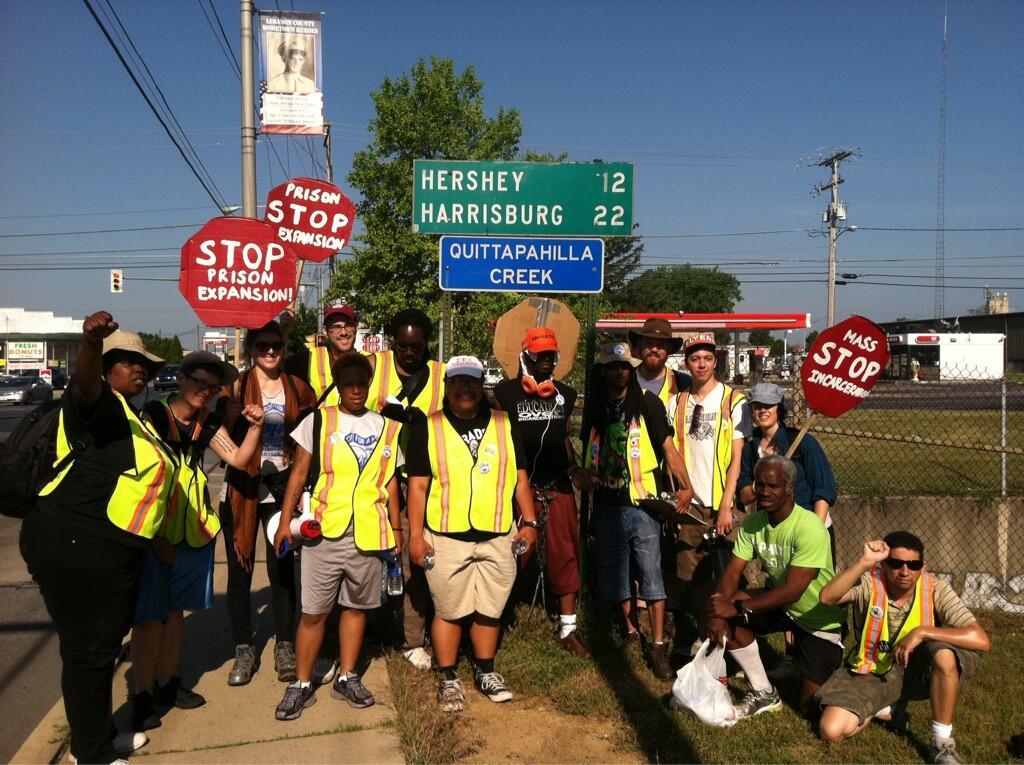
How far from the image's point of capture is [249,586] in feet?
15.0

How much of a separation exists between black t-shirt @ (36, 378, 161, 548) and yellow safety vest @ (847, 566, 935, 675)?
3438 mm

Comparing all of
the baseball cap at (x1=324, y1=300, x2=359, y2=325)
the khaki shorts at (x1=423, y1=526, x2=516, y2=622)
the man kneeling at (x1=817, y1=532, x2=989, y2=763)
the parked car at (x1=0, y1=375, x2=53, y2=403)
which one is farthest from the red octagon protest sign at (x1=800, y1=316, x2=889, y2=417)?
the parked car at (x1=0, y1=375, x2=53, y2=403)

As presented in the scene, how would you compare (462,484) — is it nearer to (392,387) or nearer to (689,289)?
(392,387)

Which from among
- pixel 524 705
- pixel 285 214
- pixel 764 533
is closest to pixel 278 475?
pixel 524 705

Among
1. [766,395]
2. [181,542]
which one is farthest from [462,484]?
[766,395]

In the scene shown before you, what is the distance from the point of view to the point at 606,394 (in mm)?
5117

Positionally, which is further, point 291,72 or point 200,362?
point 291,72

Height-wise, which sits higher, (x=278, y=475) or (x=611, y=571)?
(x=278, y=475)

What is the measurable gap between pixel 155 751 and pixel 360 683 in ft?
3.25

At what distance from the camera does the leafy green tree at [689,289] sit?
231 ft

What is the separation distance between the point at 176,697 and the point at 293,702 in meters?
0.64

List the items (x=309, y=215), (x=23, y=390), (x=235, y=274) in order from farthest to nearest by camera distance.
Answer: (x=23, y=390)
(x=309, y=215)
(x=235, y=274)

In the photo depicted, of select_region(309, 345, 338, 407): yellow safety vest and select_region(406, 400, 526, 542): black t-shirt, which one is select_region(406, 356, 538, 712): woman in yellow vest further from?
select_region(309, 345, 338, 407): yellow safety vest

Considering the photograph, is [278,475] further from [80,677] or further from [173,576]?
[80,677]
